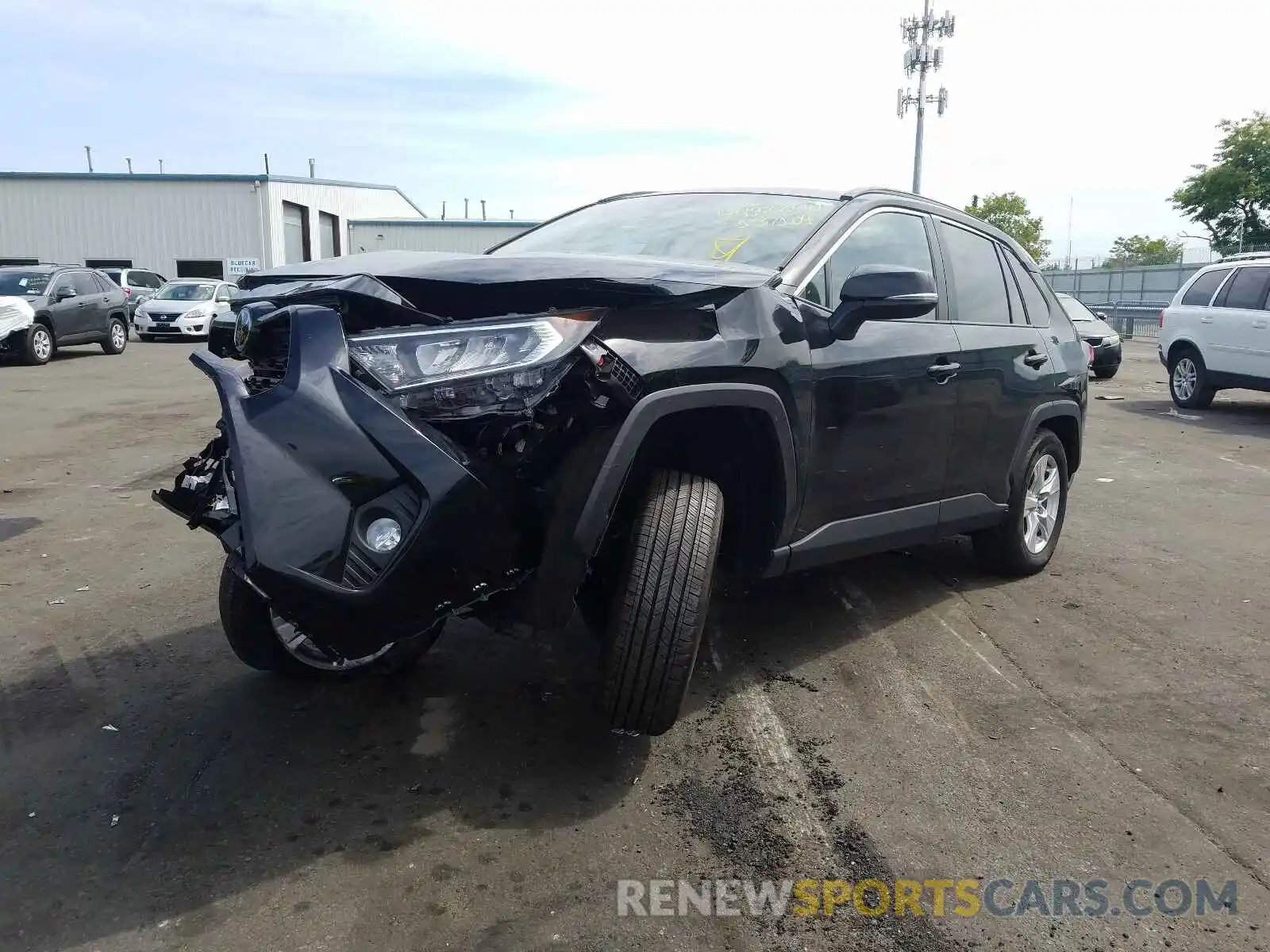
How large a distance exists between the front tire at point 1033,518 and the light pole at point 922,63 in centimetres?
3234

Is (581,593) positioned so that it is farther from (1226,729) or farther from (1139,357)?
(1139,357)

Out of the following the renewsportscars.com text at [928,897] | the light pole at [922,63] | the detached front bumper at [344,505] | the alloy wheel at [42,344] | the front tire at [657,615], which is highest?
the light pole at [922,63]

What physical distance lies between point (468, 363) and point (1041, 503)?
3.68 meters

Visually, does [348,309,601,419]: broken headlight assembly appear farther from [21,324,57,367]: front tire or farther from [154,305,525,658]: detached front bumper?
[21,324,57,367]: front tire

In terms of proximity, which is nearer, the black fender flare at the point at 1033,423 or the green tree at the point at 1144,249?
the black fender flare at the point at 1033,423

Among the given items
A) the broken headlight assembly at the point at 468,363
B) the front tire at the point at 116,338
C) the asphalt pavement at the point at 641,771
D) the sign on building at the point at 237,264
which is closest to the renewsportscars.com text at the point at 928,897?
the asphalt pavement at the point at 641,771

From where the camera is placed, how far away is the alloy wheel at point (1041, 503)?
5172 millimetres

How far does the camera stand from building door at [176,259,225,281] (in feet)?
129

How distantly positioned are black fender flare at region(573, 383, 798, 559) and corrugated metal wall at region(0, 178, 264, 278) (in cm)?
3929

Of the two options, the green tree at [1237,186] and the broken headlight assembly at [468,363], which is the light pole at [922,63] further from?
the broken headlight assembly at [468,363]

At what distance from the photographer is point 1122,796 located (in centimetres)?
307

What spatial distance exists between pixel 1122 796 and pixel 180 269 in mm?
41811

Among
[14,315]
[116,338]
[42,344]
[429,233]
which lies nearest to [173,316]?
[116,338]

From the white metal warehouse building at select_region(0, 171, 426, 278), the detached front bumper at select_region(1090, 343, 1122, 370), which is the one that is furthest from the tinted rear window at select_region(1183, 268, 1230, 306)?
the white metal warehouse building at select_region(0, 171, 426, 278)
